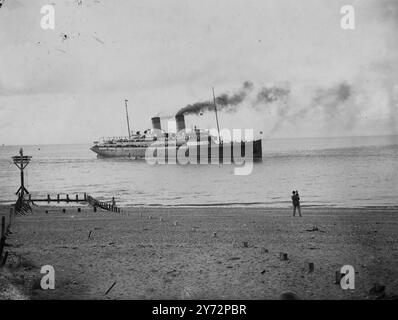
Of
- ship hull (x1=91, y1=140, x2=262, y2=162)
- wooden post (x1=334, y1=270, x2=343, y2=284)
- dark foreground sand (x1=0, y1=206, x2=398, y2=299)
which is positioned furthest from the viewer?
ship hull (x1=91, y1=140, x2=262, y2=162)

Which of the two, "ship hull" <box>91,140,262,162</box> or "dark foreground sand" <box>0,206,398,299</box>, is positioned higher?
"ship hull" <box>91,140,262,162</box>

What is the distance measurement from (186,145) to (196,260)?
6590cm

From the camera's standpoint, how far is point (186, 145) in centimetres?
7400

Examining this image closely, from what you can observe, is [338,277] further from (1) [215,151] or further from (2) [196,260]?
(1) [215,151]

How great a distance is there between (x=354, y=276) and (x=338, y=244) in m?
3.11

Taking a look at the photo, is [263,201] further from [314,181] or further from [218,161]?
[218,161]

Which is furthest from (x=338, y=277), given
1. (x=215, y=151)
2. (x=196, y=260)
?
(x=215, y=151)

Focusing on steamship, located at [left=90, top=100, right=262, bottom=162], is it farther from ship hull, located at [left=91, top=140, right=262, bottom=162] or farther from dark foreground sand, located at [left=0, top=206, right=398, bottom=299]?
dark foreground sand, located at [left=0, top=206, right=398, bottom=299]

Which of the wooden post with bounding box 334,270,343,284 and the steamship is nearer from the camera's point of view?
the wooden post with bounding box 334,270,343,284

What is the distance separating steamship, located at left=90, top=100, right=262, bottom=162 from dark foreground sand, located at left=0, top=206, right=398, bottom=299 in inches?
2183

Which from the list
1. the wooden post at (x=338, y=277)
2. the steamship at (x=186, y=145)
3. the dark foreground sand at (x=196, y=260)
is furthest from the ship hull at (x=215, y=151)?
the wooden post at (x=338, y=277)

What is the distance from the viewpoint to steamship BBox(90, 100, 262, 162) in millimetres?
71062

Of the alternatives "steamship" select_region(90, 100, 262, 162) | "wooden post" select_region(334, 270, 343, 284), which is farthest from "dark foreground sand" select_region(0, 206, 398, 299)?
"steamship" select_region(90, 100, 262, 162)

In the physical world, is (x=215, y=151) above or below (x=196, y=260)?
above
